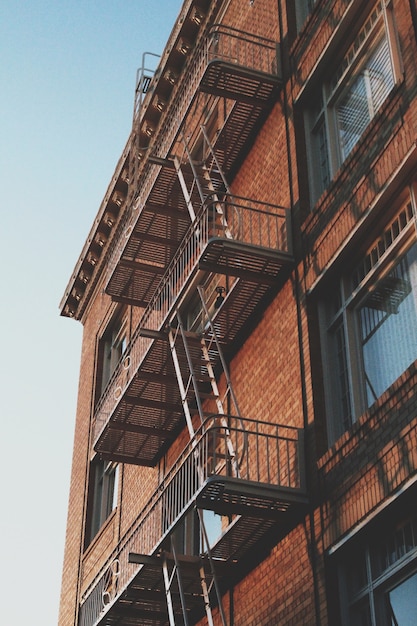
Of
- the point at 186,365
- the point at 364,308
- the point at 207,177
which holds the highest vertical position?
the point at 207,177

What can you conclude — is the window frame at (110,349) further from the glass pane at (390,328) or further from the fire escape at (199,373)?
the glass pane at (390,328)

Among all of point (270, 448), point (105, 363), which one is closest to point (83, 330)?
point (105, 363)

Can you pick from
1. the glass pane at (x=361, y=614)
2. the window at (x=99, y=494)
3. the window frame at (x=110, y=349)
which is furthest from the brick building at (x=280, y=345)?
the window frame at (x=110, y=349)

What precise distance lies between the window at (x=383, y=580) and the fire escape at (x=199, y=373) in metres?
1.36

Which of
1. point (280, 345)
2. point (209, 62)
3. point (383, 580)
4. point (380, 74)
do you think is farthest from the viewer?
point (209, 62)

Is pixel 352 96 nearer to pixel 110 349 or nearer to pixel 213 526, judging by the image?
pixel 213 526

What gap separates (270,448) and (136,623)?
5.60 m

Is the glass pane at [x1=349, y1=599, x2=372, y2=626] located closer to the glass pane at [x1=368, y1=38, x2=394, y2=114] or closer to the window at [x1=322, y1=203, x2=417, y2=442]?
the window at [x1=322, y1=203, x2=417, y2=442]

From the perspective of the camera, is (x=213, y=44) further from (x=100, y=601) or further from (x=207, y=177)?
(x=100, y=601)

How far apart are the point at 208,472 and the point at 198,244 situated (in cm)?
434

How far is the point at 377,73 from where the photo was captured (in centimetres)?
1412

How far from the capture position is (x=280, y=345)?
1467 centimetres

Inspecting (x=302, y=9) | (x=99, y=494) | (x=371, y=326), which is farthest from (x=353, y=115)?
(x=99, y=494)

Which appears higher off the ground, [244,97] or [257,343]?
[244,97]
